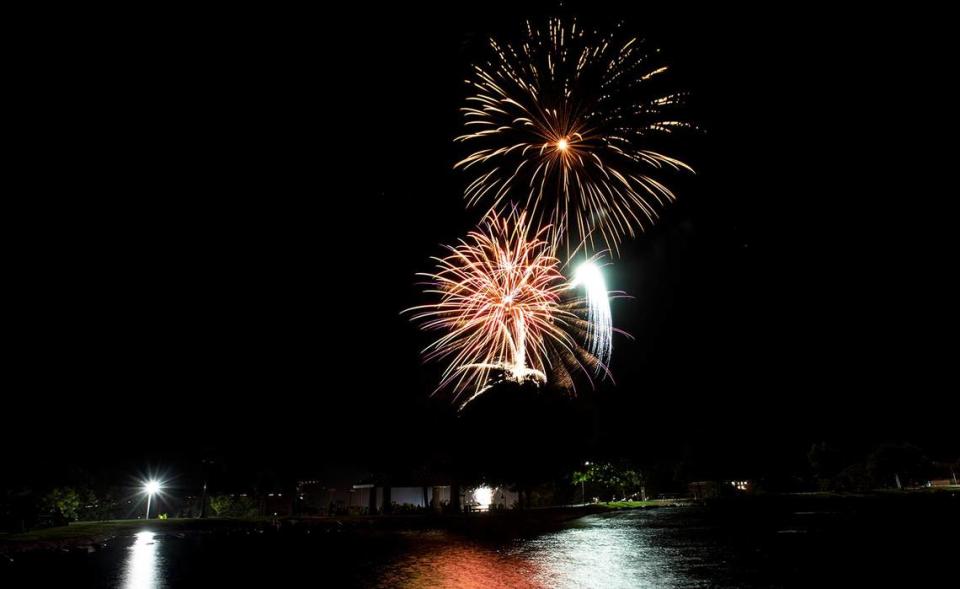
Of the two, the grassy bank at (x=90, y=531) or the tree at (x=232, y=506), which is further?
the tree at (x=232, y=506)

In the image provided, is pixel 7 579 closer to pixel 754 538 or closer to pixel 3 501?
pixel 3 501

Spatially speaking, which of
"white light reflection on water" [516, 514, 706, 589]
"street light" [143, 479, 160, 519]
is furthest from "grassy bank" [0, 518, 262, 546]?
"white light reflection on water" [516, 514, 706, 589]

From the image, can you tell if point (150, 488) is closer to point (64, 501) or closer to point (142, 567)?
point (64, 501)

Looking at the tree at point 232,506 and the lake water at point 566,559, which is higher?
the lake water at point 566,559

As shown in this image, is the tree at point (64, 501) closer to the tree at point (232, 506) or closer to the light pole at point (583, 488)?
the tree at point (232, 506)

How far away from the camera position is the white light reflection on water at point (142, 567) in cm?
1209

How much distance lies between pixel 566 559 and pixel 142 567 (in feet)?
35.2

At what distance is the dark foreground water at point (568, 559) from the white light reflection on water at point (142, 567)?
40mm

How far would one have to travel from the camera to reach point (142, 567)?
1484 cm

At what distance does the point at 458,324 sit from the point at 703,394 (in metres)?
42.4

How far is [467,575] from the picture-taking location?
37.7 feet

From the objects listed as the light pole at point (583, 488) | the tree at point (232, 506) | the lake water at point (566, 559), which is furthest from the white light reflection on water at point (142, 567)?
the light pole at point (583, 488)

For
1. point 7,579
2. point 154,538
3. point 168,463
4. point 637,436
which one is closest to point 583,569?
point 7,579

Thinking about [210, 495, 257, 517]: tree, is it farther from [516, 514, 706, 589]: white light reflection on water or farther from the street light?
[516, 514, 706, 589]: white light reflection on water
